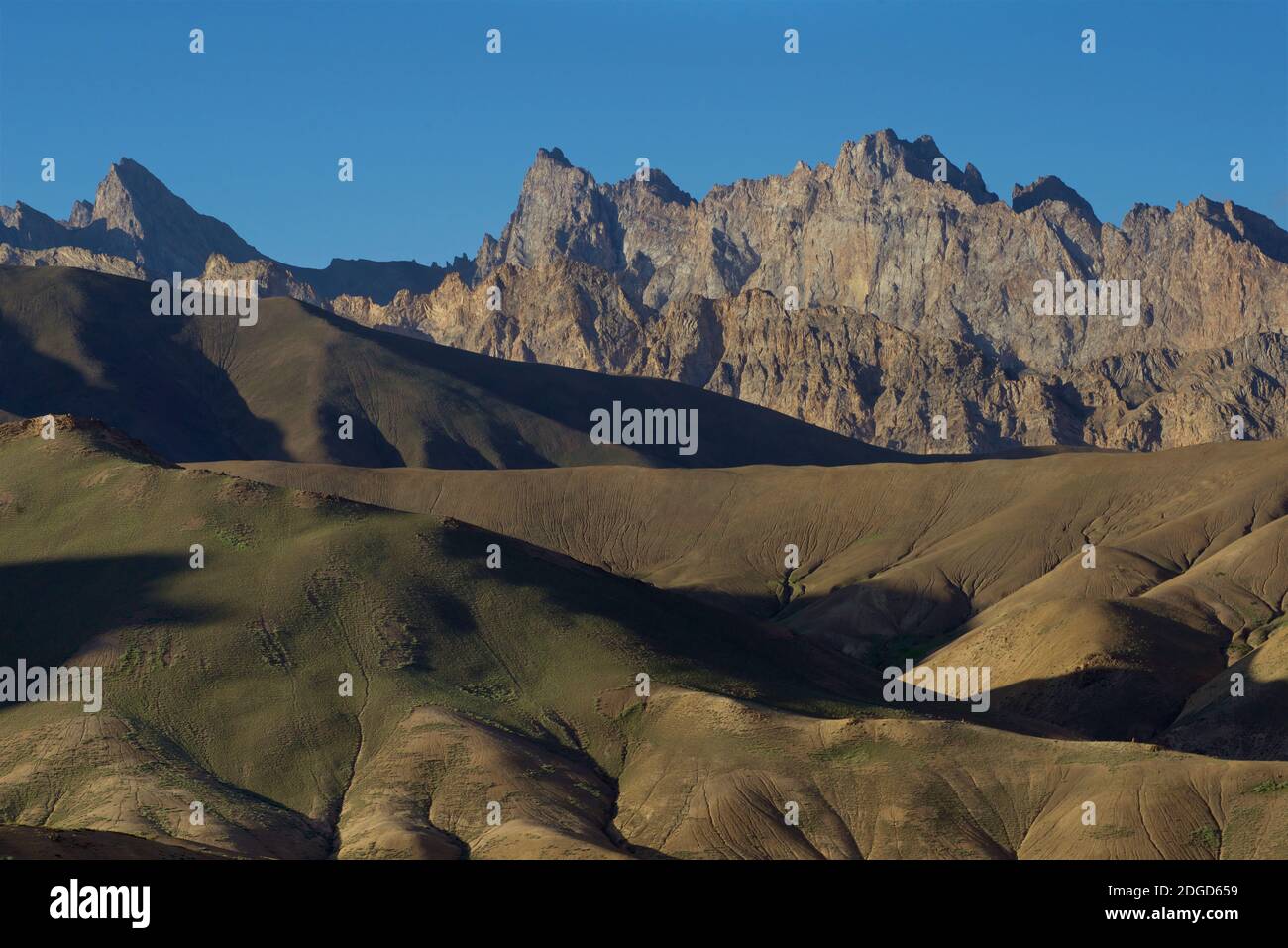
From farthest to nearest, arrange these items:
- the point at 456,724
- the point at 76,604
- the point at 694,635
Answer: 1. the point at 694,635
2. the point at 76,604
3. the point at 456,724

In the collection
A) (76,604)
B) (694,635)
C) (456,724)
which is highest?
(76,604)

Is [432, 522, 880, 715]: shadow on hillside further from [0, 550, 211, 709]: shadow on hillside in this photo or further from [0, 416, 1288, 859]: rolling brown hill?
[0, 550, 211, 709]: shadow on hillside

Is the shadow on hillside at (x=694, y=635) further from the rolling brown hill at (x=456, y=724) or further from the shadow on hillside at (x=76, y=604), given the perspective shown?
the shadow on hillside at (x=76, y=604)

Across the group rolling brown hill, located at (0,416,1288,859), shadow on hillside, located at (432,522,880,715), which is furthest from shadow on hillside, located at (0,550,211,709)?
shadow on hillside, located at (432,522,880,715)

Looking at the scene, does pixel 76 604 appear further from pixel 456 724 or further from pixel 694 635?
pixel 694 635

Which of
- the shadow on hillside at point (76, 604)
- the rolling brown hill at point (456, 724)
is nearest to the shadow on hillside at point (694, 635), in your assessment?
the rolling brown hill at point (456, 724)

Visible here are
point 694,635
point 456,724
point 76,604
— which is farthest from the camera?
point 694,635

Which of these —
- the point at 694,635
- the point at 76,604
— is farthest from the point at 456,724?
the point at 76,604

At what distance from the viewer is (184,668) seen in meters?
111

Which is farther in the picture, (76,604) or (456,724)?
(76,604)

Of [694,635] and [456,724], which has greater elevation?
[694,635]
